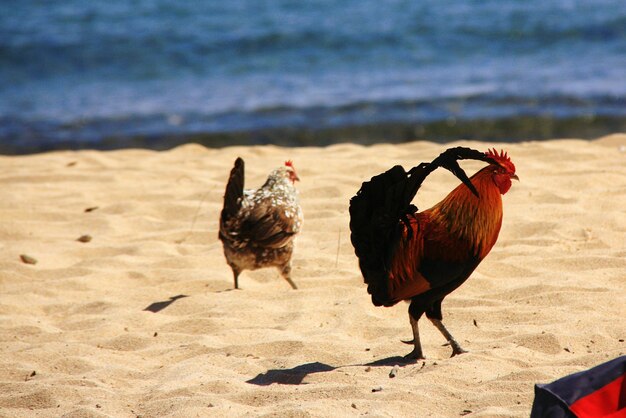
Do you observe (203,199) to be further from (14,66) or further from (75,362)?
(14,66)

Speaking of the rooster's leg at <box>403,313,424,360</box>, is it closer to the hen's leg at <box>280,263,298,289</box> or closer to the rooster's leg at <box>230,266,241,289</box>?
the hen's leg at <box>280,263,298,289</box>

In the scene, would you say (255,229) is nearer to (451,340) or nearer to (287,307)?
(287,307)

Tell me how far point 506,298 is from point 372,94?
28.7 feet

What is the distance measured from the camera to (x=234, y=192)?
5887mm

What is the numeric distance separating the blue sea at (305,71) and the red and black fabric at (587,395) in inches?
297

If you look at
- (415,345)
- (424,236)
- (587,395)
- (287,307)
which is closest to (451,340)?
(415,345)

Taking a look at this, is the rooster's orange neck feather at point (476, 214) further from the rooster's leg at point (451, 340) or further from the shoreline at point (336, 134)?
the shoreline at point (336, 134)

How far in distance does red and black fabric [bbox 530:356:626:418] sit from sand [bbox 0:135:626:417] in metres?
0.65

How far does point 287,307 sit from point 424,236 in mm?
1423

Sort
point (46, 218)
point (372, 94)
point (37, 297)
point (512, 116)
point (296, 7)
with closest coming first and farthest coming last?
point (37, 297) < point (46, 218) < point (512, 116) < point (372, 94) < point (296, 7)

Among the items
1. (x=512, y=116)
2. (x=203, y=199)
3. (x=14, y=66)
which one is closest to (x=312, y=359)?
(x=203, y=199)

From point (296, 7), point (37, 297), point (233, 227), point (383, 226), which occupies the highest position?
point (296, 7)

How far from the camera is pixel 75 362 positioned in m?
4.71

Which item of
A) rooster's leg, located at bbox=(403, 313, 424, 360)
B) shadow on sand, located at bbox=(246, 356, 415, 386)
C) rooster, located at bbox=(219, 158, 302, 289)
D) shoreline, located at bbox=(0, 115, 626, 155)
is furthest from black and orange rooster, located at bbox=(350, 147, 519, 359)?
shoreline, located at bbox=(0, 115, 626, 155)
